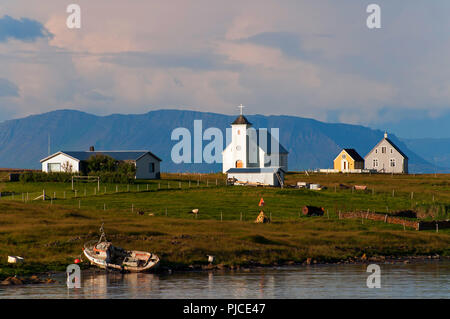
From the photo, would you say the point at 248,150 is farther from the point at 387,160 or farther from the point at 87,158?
the point at 387,160

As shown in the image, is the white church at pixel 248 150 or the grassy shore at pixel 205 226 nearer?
the grassy shore at pixel 205 226

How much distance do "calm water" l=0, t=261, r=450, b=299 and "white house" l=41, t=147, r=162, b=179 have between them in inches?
2470

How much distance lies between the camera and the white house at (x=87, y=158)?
11281cm

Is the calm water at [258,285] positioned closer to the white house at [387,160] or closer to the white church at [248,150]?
the white church at [248,150]

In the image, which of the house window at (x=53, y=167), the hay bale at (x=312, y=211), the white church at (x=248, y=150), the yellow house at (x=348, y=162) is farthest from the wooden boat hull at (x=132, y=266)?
the yellow house at (x=348, y=162)

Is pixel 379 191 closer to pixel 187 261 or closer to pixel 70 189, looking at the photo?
pixel 70 189

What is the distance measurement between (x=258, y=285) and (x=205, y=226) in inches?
768

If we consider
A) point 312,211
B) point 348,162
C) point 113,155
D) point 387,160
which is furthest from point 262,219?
point 387,160

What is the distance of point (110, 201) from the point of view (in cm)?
8569

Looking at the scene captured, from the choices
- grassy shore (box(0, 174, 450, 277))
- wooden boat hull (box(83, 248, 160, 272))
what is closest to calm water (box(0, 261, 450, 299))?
wooden boat hull (box(83, 248, 160, 272))

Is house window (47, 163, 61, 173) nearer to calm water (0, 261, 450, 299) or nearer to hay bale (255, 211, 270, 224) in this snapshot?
hay bale (255, 211, 270, 224)

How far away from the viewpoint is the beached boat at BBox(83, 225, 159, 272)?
5072cm

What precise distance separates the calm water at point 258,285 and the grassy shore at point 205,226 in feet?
12.5
